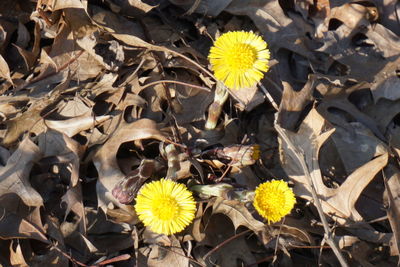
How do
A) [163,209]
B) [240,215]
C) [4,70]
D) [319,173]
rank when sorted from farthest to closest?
[4,70], [319,173], [240,215], [163,209]

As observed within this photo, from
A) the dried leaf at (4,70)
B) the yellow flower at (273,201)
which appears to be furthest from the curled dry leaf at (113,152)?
the dried leaf at (4,70)

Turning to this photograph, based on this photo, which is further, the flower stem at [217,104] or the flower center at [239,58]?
the flower stem at [217,104]

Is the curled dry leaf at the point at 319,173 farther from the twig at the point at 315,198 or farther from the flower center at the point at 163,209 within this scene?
the flower center at the point at 163,209

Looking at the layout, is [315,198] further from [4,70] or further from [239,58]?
[4,70]

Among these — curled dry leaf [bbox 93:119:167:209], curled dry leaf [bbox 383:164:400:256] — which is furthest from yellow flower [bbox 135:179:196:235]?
curled dry leaf [bbox 383:164:400:256]

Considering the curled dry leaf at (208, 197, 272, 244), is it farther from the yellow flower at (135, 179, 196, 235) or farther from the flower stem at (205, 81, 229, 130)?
the flower stem at (205, 81, 229, 130)

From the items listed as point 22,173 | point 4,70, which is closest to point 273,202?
point 22,173

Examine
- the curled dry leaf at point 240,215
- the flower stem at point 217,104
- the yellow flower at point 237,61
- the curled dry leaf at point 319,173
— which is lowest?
the curled dry leaf at point 240,215
